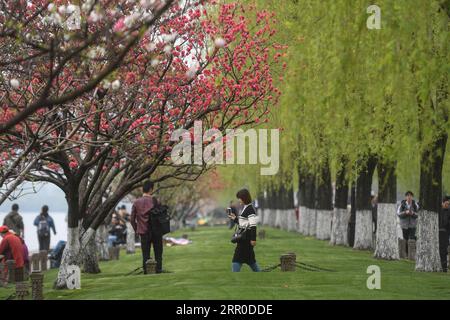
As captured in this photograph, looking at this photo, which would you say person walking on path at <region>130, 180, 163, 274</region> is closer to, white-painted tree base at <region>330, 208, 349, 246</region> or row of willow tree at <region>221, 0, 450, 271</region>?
row of willow tree at <region>221, 0, 450, 271</region>

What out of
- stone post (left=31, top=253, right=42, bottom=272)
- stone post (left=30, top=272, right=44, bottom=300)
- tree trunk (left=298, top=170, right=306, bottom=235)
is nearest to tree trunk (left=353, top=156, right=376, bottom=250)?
stone post (left=31, top=253, right=42, bottom=272)

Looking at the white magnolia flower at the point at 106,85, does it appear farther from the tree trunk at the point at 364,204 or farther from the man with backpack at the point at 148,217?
the tree trunk at the point at 364,204

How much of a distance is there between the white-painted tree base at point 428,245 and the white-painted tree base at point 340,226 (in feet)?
40.6

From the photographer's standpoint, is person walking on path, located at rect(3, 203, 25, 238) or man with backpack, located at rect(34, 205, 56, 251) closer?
person walking on path, located at rect(3, 203, 25, 238)

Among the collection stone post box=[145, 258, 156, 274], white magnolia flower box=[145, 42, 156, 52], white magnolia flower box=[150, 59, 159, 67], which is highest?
white magnolia flower box=[145, 42, 156, 52]

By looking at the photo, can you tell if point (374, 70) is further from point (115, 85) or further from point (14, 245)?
point (14, 245)

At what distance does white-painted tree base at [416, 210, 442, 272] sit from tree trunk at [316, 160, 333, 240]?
53.5ft

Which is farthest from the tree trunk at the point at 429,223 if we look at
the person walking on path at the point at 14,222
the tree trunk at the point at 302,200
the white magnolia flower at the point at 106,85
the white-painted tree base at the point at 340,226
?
the tree trunk at the point at 302,200

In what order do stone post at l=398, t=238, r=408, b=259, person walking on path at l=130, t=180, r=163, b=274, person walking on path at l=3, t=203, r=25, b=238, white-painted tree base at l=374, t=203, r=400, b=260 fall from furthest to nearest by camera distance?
1. person walking on path at l=3, t=203, r=25, b=238
2. stone post at l=398, t=238, r=408, b=259
3. white-painted tree base at l=374, t=203, r=400, b=260
4. person walking on path at l=130, t=180, r=163, b=274

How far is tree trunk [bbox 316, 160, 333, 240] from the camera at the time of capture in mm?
38219

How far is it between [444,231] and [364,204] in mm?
5959

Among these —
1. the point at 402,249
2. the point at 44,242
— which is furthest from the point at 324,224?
the point at 44,242

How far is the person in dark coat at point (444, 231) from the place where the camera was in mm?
23344
